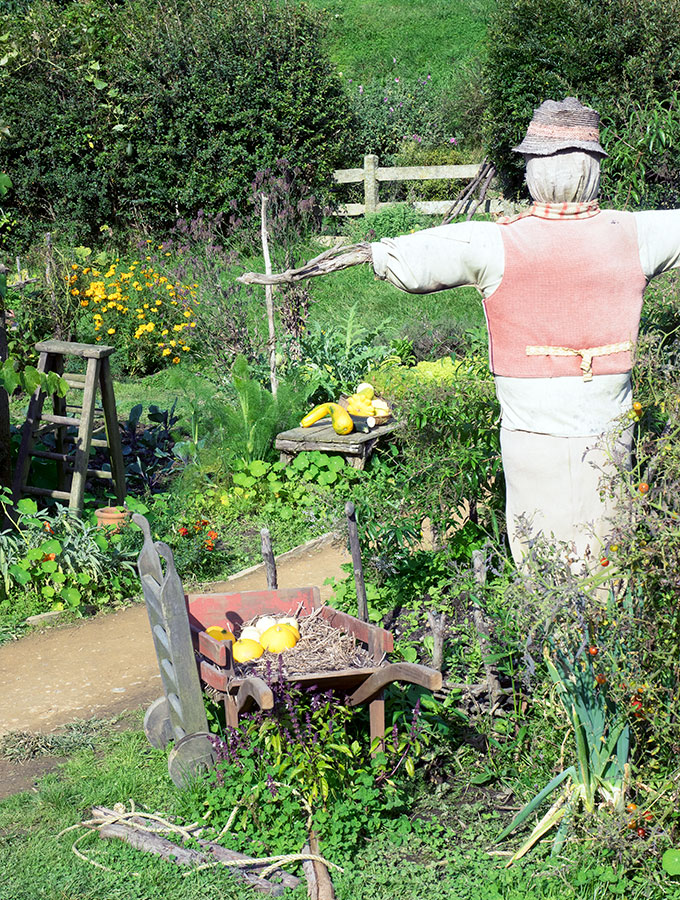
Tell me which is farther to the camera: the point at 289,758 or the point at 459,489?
the point at 459,489

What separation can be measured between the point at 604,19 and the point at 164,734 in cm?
990

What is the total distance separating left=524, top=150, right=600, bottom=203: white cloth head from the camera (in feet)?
10.4

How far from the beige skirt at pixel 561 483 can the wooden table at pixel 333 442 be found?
3.01 metres

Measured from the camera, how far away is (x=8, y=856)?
3.32 m

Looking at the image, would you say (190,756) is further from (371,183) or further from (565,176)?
(371,183)

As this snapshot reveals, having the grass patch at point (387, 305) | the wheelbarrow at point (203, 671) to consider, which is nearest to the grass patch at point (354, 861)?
the wheelbarrow at point (203, 671)

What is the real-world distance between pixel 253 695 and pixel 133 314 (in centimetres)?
736

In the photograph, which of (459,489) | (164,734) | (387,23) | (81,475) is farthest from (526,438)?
(387,23)

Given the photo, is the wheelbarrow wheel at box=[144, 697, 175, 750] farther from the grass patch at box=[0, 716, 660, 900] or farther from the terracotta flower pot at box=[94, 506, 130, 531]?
the terracotta flower pot at box=[94, 506, 130, 531]

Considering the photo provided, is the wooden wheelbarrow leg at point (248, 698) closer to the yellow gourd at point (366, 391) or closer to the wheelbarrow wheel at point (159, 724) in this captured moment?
the wheelbarrow wheel at point (159, 724)

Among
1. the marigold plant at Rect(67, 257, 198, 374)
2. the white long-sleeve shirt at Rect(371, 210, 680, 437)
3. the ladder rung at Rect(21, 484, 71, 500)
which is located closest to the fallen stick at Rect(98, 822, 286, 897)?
the white long-sleeve shirt at Rect(371, 210, 680, 437)

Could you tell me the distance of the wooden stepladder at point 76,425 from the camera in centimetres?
588

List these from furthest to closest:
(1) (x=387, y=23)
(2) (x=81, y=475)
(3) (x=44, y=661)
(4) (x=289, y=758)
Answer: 1. (1) (x=387, y=23)
2. (2) (x=81, y=475)
3. (3) (x=44, y=661)
4. (4) (x=289, y=758)

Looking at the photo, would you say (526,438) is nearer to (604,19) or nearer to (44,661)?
(44,661)
